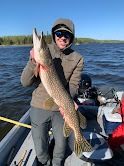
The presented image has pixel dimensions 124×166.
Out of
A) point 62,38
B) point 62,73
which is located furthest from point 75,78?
point 62,38

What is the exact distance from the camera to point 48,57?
6.63ft

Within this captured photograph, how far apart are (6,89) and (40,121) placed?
329 inches

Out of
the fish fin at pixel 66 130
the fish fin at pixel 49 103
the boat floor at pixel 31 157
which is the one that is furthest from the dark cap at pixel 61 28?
the boat floor at pixel 31 157

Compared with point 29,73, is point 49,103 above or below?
below

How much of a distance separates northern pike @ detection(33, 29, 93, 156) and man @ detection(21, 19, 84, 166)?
132 mm

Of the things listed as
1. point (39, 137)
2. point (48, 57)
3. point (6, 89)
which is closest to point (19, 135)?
point (39, 137)

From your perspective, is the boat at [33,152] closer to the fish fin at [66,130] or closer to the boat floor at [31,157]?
the boat floor at [31,157]

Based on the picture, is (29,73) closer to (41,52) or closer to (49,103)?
(41,52)

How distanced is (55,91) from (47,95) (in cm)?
19

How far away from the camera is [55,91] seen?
2111 millimetres

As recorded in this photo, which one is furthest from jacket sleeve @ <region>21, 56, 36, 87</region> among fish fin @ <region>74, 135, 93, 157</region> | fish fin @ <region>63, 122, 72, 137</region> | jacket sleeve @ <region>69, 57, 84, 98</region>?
fish fin @ <region>74, 135, 93, 157</region>

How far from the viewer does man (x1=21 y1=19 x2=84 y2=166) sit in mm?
2164

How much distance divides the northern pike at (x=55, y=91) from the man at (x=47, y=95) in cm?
13

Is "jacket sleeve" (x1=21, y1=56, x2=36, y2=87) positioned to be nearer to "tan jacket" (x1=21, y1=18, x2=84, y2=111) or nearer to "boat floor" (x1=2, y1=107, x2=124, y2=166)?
"tan jacket" (x1=21, y1=18, x2=84, y2=111)
